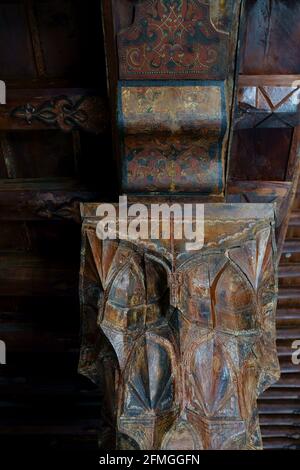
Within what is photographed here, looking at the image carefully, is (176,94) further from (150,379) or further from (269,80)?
(150,379)

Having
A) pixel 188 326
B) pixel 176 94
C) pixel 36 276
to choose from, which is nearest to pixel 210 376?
pixel 188 326

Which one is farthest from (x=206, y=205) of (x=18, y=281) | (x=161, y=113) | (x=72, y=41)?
(x=18, y=281)

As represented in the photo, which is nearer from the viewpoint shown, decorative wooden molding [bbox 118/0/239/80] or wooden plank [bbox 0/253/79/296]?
decorative wooden molding [bbox 118/0/239/80]

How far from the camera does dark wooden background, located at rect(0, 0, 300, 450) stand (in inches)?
83.1

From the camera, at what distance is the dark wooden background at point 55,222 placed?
211 cm

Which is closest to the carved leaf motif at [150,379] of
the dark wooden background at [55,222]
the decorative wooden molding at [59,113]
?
the dark wooden background at [55,222]

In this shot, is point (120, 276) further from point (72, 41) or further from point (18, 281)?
point (18, 281)

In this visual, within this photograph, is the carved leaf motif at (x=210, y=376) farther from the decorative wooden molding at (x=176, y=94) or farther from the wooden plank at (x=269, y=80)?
the wooden plank at (x=269, y=80)

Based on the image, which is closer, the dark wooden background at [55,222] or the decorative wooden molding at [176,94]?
the decorative wooden molding at [176,94]

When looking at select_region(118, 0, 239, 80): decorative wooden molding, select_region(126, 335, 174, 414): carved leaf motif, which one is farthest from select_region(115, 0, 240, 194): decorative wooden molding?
select_region(126, 335, 174, 414): carved leaf motif

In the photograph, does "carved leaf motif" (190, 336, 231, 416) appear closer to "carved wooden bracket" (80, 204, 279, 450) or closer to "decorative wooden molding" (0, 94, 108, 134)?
"carved wooden bracket" (80, 204, 279, 450)

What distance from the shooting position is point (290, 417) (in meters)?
4.20

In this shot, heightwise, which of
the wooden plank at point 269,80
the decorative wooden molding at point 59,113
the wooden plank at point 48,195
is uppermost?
the wooden plank at point 269,80

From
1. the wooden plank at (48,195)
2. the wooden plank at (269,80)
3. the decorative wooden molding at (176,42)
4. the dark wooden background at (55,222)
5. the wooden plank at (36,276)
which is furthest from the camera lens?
the wooden plank at (36,276)
